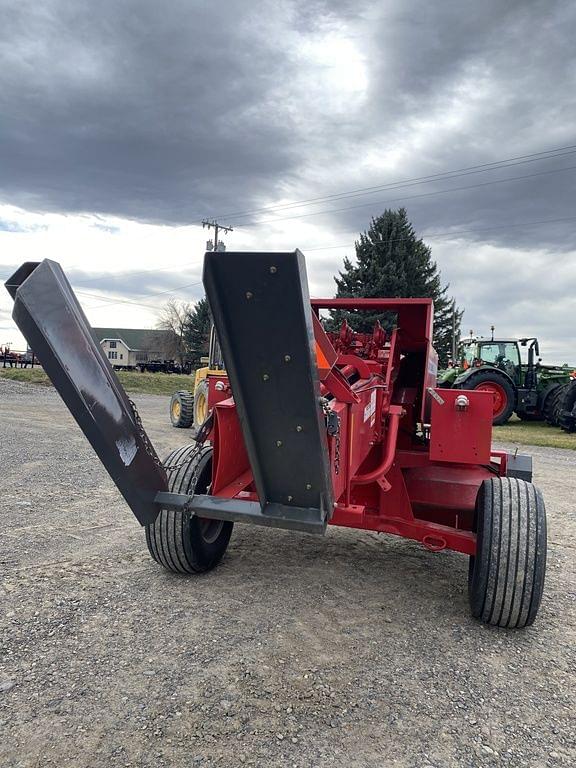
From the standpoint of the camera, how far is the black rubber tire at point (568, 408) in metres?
14.0

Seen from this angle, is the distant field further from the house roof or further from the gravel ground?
the house roof

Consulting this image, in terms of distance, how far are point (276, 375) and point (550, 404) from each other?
1501cm

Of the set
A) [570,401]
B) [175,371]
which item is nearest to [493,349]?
[570,401]

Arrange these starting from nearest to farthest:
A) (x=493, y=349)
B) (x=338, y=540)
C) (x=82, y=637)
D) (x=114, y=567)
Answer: (x=82, y=637) → (x=114, y=567) → (x=338, y=540) → (x=493, y=349)

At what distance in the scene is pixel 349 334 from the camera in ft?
17.0

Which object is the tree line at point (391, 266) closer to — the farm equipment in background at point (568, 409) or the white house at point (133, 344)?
the farm equipment in background at point (568, 409)

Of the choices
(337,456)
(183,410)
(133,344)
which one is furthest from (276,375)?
(133,344)

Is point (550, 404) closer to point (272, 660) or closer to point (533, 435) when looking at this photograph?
point (533, 435)

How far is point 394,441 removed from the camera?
3686 mm

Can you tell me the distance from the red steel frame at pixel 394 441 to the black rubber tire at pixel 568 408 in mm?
10561

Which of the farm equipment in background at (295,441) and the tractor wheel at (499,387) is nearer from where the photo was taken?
the farm equipment in background at (295,441)

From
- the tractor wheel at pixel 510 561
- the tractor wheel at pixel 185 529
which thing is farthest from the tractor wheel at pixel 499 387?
the tractor wheel at pixel 185 529

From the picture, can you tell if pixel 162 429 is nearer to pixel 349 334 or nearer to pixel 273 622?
pixel 349 334

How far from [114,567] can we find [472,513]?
2555 millimetres
